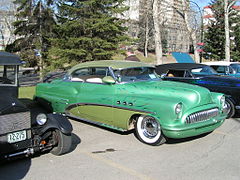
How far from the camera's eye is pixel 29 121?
372 cm

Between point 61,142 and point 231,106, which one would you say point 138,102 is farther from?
point 231,106

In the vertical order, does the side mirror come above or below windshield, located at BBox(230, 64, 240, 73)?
below

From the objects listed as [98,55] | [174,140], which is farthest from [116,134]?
[98,55]

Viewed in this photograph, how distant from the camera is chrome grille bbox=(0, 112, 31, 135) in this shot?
347 cm

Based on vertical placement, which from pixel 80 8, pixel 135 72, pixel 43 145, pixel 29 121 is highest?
pixel 80 8

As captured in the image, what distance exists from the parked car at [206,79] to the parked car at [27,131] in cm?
484

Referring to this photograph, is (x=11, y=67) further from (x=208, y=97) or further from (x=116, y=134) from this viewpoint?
(x=208, y=97)

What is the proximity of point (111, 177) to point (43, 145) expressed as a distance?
1.29 m

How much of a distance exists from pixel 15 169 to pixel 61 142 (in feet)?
2.66

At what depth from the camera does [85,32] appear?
41.6ft

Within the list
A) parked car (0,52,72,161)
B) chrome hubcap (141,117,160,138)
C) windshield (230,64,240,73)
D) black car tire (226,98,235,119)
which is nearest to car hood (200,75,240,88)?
black car tire (226,98,235,119)

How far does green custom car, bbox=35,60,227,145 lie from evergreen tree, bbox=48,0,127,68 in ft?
19.7

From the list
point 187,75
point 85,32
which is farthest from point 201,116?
point 85,32

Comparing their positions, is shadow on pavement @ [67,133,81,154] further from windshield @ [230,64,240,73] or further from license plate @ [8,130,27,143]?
windshield @ [230,64,240,73]
